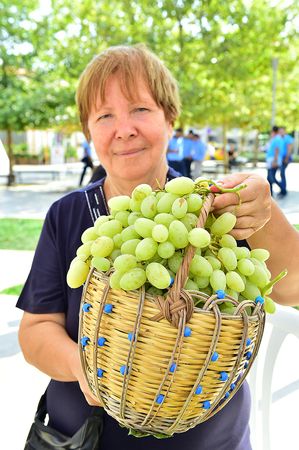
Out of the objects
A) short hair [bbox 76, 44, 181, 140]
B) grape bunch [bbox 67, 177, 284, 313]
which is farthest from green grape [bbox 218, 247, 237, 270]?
short hair [bbox 76, 44, 181, 140]

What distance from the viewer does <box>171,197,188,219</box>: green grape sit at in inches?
33.0

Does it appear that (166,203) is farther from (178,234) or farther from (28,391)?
(28,391)

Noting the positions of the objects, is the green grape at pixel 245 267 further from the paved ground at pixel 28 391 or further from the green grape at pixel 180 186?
the paved ground at pixel 28 391

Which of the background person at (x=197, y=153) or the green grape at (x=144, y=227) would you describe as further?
the background person at (x=197, y=153)

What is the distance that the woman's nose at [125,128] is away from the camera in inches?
56.9

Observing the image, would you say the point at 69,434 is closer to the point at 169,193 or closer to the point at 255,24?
the point at 169,193

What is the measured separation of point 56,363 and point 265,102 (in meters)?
26.1

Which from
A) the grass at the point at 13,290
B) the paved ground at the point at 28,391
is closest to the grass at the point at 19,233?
the grass at the point at 13,290

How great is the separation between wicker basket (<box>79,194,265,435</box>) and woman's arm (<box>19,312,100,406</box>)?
229 mm

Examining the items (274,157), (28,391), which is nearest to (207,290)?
(28,391)

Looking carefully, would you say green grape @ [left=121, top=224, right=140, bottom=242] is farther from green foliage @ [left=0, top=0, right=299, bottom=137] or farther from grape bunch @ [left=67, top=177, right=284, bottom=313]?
A: green foliage @ [left=0, top=0, right=299, bottom=137]

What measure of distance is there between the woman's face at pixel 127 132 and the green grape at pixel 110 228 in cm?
59

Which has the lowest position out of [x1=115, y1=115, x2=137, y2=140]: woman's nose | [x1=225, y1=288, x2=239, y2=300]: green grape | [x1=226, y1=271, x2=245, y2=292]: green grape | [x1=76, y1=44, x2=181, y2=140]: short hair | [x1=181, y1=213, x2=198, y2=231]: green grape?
[x1=225, y1=288, x2=239, y2=300]: green grape

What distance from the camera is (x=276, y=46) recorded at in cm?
1675
